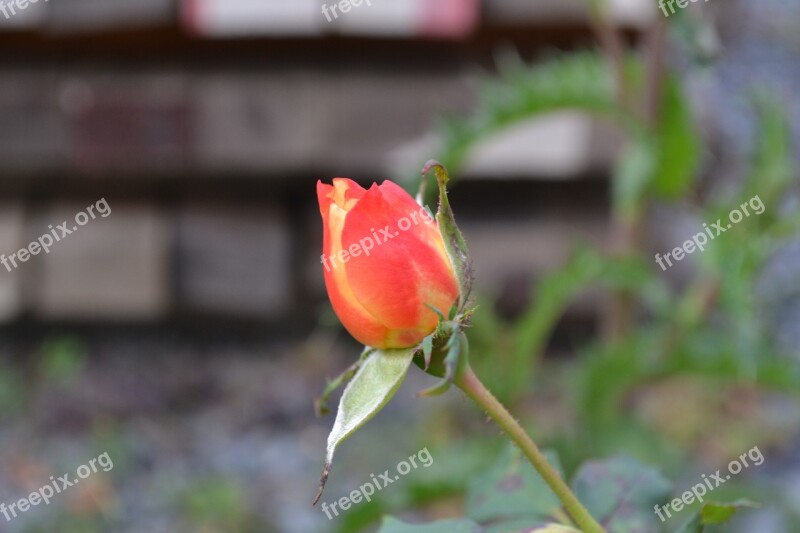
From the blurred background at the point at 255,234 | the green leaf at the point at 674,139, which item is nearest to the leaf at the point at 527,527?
the green leaf at the point at 674,139

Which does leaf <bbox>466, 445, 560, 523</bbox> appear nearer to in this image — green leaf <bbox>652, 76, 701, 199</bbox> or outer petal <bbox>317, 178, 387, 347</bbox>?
outer petal <bbox>317, 178, 387, 347</bbox>

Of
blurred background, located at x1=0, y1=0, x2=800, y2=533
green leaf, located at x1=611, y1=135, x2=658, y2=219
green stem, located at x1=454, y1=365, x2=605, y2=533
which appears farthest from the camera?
blurred background, located at x1=0, y1=0, x2=800, y2=533

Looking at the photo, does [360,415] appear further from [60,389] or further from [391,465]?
[60,389]

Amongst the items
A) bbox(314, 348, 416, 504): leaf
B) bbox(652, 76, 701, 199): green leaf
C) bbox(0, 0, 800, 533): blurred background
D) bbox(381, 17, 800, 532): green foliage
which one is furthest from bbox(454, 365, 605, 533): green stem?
bbox(0, 0, 800, 533): blurred background

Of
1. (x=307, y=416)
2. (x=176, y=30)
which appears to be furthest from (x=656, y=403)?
(x=176, y=30)

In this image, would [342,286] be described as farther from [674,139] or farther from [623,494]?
[674,139]

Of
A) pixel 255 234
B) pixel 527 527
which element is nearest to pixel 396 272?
pixel 527 527
